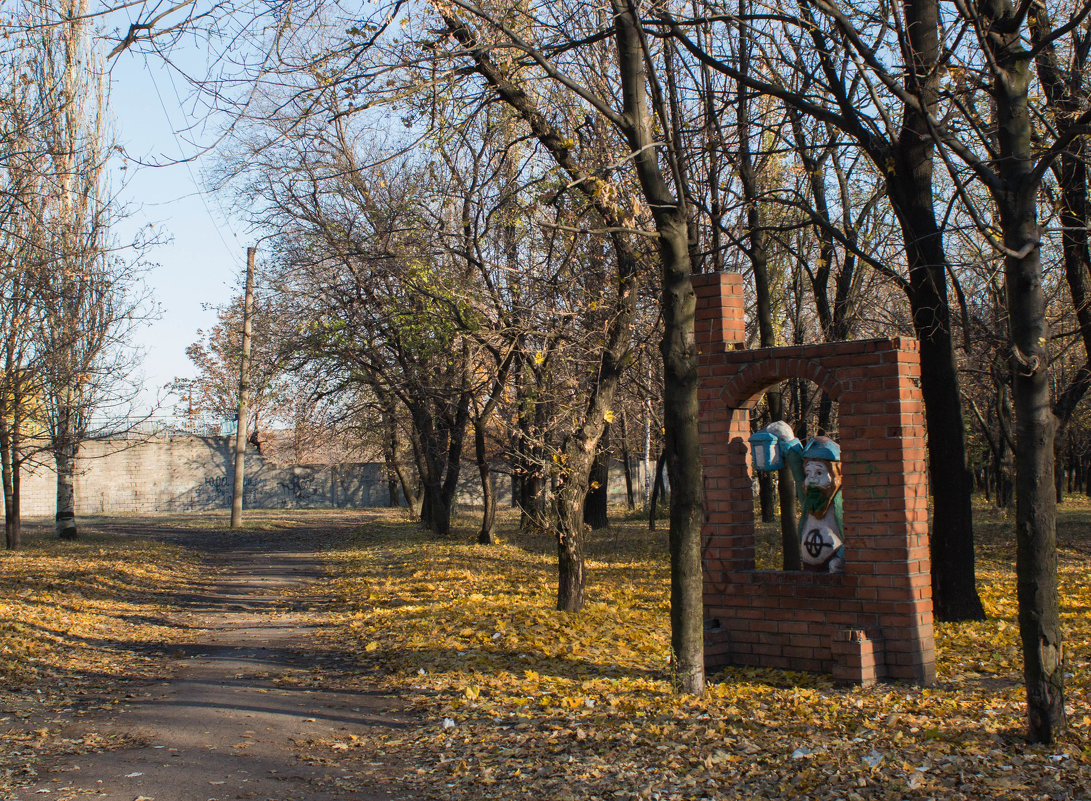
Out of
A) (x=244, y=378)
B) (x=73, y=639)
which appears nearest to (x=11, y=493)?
(x=244, y=378)

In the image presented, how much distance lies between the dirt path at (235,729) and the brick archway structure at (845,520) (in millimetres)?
2994

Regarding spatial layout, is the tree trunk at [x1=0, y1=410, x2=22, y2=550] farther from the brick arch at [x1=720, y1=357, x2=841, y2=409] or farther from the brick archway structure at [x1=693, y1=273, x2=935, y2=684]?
the brick arch at [x1=720, y1=357, x2=841, y2=409]

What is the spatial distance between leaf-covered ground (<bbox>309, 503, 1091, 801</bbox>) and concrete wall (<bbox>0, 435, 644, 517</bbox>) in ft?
108

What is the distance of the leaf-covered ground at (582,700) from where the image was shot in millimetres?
4816

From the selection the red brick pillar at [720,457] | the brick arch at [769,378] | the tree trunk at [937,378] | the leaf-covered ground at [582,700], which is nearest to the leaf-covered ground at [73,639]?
the leaf-covered ground at [582,700]

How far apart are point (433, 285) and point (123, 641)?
5647 millimetres

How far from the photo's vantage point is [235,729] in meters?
6.15

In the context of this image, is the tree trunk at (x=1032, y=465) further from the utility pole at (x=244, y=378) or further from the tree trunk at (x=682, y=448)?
the utility pole at (x=244, y=378)

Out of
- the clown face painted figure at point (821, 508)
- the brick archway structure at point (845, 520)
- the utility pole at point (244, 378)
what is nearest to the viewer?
the brick archway structure at point (845, 520)

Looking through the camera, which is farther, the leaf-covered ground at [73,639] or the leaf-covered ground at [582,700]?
the leaf-covered ground at [73,639]

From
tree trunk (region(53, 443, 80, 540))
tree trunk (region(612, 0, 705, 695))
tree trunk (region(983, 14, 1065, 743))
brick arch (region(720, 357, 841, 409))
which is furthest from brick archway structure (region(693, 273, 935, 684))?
tree trunk (region(53, 443, 80, 540))

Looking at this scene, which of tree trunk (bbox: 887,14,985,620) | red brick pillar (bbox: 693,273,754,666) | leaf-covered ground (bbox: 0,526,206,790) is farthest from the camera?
tree trunk (bbox: 887,14,985,620)

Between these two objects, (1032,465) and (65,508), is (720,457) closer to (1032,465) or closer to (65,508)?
(1032,465)

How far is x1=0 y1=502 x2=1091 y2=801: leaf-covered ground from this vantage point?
4816 millimetres
